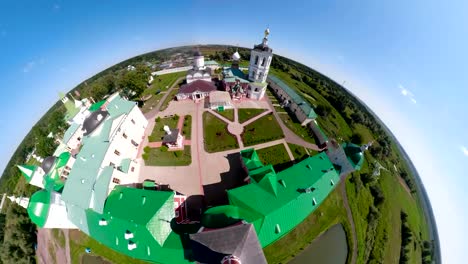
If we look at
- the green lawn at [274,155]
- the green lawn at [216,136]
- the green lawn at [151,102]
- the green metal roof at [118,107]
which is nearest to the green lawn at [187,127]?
the green lawn at [216,136]

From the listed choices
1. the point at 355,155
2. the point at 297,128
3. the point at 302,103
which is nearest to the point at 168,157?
the point at 297,128

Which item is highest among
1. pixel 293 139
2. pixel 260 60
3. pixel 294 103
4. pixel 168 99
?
pixel 260 60

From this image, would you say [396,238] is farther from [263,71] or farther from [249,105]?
[263,71]

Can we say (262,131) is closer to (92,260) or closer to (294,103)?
(294,103)

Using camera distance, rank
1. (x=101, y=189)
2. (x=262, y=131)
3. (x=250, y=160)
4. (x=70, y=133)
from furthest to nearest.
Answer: (x=262, y=131)
(x=70, y=133)
(x=250, y=160)
(x=101, y=189)

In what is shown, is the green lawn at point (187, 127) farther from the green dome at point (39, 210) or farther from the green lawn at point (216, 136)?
the green dome at point (39, 210)

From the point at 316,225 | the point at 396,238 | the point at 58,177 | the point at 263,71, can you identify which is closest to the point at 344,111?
the point at 263,71
